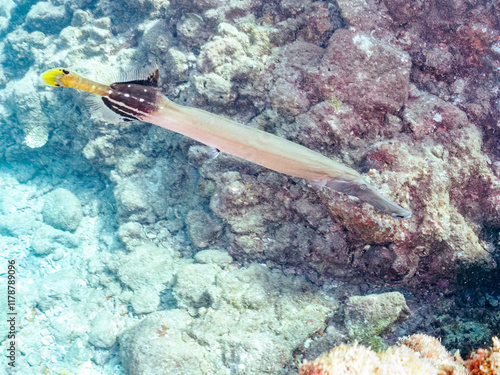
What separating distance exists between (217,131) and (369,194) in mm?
1806

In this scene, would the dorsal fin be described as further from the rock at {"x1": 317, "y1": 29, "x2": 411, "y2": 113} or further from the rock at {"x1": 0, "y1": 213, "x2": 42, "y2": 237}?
the rock at {"x1": 0, "y1": 213, "x2": 42, "y2": 237}

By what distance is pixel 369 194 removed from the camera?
3295 mm

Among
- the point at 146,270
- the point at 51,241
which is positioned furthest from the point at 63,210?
the point at 146,270

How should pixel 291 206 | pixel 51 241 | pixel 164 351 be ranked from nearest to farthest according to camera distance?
pixel 164 351 < pixel 291 206 < pixel 51 241

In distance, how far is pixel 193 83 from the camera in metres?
5.32

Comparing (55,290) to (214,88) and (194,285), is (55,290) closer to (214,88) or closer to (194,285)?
(194,285)

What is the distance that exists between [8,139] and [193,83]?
8.27 m

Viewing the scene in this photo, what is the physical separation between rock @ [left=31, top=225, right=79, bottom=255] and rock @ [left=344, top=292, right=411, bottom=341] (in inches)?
280

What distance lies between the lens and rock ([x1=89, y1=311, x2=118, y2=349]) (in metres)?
5.61

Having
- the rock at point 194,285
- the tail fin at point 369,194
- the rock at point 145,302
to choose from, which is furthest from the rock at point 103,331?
the tail fin at point 369,194

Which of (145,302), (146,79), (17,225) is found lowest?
(17,225)

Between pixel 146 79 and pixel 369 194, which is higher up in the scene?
pixel 146 79

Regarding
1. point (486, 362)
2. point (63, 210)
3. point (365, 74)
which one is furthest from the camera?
point (63, 210)

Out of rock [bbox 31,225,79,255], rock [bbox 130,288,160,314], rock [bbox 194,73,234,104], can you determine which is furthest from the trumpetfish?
rock [bbox 31,225,79,255]
